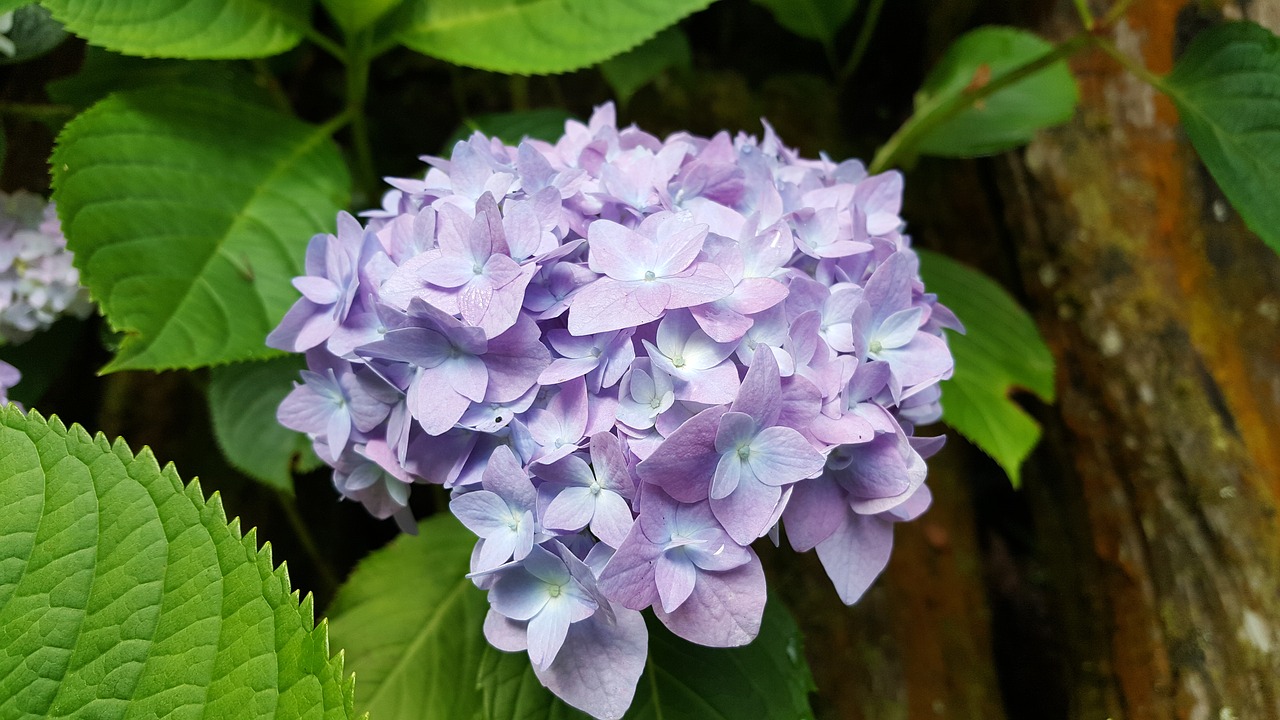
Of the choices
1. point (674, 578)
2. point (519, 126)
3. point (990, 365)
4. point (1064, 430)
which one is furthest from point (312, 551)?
point (1064, 430)

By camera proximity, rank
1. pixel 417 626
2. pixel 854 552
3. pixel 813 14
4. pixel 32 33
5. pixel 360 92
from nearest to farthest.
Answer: pixel 854 552, pixel 417 626, pixel 32 33, pixel 360 92, pixel 813 14

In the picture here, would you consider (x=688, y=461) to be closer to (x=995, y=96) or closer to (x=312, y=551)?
(x=312, y=551)

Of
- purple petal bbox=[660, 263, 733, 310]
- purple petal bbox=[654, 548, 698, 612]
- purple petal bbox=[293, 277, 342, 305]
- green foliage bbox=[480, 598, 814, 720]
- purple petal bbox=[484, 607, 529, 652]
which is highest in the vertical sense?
purple petal bbox=[660, 263, 733, 310]

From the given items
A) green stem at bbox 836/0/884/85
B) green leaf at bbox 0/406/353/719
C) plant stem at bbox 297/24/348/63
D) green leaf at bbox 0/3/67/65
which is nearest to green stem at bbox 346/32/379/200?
plant stem at bbox 297/24/348/63

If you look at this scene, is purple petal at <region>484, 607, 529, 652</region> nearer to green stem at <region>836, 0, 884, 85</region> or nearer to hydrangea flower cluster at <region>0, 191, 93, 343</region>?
hydrangea flower cluster at <region>0, 191, 93, 343</region>

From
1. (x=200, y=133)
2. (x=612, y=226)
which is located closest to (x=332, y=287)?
(x=612, y=226)
